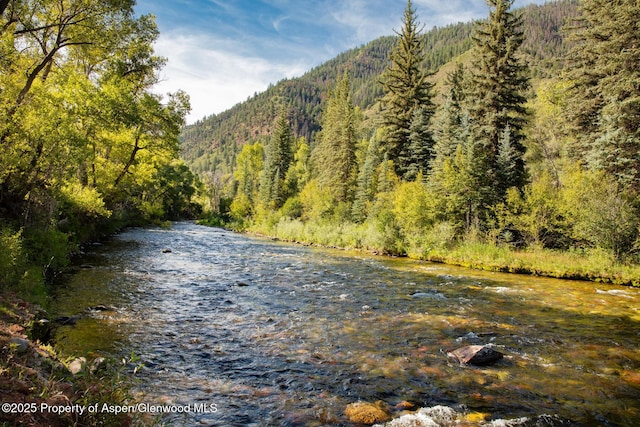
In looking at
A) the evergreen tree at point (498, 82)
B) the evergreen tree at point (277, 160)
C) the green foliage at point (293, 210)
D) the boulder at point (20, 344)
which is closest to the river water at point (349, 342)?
the boulder at point (20, 344)

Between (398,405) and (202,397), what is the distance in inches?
131

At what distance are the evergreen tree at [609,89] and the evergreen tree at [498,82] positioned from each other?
12.7 feet

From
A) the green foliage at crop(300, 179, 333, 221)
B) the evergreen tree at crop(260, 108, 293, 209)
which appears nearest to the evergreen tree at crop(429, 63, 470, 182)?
the green foliage at crop(300, 179, 333, 221)

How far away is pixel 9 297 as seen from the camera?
7930 mm

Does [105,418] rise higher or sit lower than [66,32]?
lower

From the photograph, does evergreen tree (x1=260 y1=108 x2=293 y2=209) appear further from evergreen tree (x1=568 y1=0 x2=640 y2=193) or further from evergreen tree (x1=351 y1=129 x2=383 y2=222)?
evergreen tree (x1=568 y1=0 x2=640 y2=193)

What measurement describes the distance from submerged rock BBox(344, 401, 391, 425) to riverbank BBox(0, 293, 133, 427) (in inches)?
127

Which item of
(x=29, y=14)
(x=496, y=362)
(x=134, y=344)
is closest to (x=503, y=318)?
(x=496, y=362)

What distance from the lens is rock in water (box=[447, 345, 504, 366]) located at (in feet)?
26.0

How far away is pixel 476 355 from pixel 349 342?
2.92 m

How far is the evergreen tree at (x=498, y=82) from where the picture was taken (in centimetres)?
2992

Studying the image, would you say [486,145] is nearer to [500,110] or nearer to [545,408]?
[500,110]

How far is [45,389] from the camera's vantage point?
12.9ft

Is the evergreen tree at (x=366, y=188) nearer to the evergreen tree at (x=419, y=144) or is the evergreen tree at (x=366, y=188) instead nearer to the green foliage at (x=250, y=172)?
the evergreen tree at (x=419, y=144)
